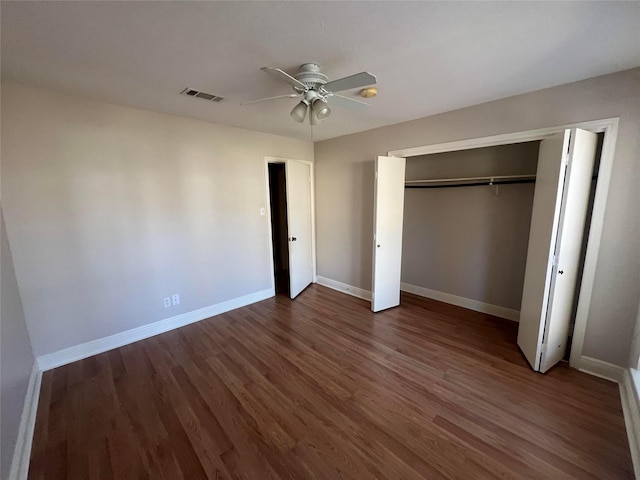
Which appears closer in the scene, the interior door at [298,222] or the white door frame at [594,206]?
the white door frame at [594,206]

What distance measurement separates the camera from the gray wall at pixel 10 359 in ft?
4.80

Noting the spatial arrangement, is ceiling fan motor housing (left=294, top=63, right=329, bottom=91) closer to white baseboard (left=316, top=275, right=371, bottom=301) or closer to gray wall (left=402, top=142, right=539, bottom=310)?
gray wall (left=402, top=142, right=539, bottom=310)

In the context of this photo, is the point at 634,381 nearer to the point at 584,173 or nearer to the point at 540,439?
the point at 540,439

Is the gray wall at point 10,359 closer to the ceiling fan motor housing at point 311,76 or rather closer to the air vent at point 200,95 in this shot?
the air vent at point 200,95

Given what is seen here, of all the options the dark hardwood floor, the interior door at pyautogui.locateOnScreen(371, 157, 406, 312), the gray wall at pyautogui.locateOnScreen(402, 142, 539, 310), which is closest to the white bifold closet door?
the dark hardwood floor

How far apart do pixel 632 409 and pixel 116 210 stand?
4702mm

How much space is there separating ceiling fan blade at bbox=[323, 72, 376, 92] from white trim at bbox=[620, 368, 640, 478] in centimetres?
276

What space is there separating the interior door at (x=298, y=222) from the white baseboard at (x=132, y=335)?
771mm

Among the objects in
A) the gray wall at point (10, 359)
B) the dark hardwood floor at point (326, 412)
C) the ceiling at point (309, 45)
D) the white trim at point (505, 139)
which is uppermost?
the ceiling at point (309, 45)

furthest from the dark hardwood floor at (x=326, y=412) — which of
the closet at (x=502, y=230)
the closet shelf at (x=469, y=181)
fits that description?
the closet shelf at (x=469, y=181)

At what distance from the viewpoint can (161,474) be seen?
1530 mm

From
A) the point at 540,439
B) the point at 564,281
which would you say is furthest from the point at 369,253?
Result: the point at 540,439

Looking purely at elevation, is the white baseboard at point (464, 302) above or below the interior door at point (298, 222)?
below

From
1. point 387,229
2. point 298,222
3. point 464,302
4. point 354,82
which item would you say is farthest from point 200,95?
point 464,302
